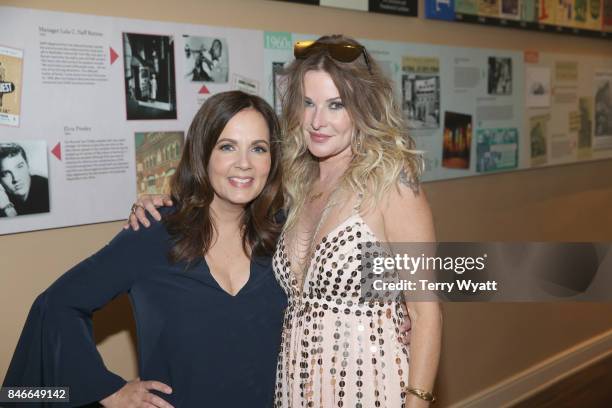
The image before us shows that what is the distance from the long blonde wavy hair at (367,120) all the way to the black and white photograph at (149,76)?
0.59m

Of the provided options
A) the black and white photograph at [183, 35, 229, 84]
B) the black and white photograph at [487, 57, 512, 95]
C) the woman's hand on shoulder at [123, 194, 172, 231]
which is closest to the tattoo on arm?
the woman's hand on shoulder at [123, 194, 172, 231]

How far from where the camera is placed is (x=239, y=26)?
108 inches

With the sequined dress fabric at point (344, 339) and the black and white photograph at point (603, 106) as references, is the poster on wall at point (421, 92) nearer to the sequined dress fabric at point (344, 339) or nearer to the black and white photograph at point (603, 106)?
the sequined dress fabric at point (344, 339)

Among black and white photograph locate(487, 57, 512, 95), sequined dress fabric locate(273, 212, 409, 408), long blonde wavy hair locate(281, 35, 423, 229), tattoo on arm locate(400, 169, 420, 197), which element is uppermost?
black and white photograph locate(487, 57, 512, 95)

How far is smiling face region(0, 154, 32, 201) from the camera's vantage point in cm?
211

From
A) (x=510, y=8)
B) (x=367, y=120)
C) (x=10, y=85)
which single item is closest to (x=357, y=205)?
(x=367, y=120)

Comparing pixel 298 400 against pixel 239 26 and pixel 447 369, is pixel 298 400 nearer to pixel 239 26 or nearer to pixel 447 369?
pixel 239 26

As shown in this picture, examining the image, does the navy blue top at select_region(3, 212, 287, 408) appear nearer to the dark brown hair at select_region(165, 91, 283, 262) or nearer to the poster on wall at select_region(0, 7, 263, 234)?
the dark brown hair at select_region(165, 91, 283, 262)

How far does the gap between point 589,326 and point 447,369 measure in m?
1.89

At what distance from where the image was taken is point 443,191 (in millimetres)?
3803

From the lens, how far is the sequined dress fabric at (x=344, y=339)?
1.93 metres

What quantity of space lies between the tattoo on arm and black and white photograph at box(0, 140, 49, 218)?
1.19 metres

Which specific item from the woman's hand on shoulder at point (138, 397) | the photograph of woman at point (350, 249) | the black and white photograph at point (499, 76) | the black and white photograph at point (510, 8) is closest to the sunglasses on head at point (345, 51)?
the photograph of woman at point (350, 249)

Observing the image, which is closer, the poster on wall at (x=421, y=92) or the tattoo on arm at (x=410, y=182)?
the tattoo on arm at (x=410, y=182)
